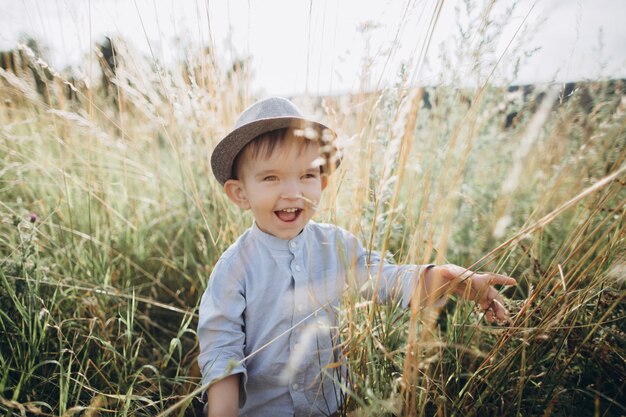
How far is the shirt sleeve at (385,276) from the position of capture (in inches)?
43.3

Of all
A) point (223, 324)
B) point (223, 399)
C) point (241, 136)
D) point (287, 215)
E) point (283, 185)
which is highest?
point (241, 136)

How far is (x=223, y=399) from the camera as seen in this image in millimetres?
1258

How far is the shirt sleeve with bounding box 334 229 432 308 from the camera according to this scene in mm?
1099

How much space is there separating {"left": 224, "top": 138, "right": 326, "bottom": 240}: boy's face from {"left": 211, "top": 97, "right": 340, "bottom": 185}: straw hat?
58mm

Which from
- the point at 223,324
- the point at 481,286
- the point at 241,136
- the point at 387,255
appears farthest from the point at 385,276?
the point at 241,136

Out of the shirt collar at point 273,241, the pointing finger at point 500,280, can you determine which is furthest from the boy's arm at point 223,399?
the pointing finger at point 500,280

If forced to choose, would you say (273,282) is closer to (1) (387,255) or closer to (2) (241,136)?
(1) (387,255)

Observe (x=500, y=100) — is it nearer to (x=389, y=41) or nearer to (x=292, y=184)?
(x=389, y=41)

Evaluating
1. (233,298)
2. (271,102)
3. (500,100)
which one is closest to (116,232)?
(233,298)

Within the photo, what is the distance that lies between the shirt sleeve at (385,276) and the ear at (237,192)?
40cm

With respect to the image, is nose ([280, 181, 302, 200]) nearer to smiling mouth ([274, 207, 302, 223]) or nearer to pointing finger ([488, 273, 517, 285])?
smiling mouth ([274, 207, 302, 223])

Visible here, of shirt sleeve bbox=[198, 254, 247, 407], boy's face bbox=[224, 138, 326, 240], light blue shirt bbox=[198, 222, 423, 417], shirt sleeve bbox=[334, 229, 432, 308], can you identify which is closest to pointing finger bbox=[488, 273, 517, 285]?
shirt sleeve bbox=[334, 229, 432, 308]

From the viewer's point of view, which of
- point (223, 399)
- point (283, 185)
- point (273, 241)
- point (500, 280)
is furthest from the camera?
point (273, 241)

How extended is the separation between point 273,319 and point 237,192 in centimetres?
50
